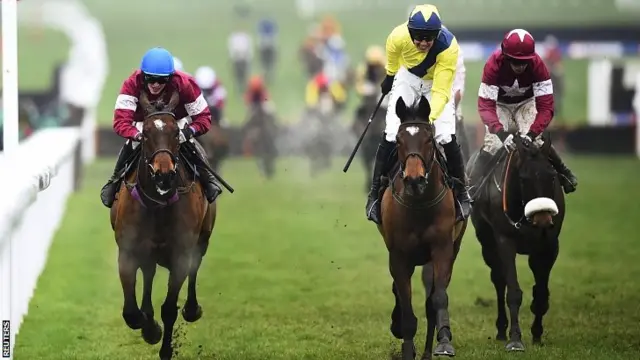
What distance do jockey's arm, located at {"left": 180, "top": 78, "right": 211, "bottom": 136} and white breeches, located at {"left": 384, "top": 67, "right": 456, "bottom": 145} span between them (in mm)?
1289

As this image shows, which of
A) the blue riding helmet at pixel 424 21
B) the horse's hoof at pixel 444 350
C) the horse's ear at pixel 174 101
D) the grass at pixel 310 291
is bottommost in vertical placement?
the grass at pixel 310 291

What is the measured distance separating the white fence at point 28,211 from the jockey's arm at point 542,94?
372 centimetres

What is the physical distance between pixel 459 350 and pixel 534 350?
53 centimetres

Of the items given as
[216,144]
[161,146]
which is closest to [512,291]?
[161,146]

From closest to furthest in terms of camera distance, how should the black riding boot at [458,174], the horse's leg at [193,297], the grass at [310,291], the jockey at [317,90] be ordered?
the black riding boot at [458,174]
the grass at [310,291]
the horse's leg at [193,297]
the jockey at [317,90]

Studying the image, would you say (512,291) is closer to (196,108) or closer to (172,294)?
(172,294)

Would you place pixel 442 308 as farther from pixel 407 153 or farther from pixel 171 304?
pixel 171 304

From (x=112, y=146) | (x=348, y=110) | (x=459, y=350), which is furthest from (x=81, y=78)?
(x=459, y=350)

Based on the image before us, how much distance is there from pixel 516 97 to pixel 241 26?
31.4 metres

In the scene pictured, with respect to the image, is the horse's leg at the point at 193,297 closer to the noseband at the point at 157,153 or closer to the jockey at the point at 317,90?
the noseband at the point at 157,153

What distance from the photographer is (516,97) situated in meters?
10.5

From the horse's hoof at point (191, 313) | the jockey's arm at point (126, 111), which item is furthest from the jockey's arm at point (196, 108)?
the horse's hoof at point (191, 313)

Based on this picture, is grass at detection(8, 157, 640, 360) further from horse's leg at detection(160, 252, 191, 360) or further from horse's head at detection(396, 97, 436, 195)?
horse's head at detection(396, 97, 436, 195)

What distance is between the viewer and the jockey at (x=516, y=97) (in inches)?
391
